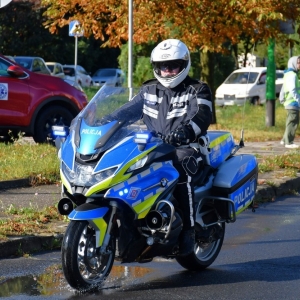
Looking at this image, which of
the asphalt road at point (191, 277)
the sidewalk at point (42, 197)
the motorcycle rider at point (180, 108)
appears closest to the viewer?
the asphalt road at point (191, 277)

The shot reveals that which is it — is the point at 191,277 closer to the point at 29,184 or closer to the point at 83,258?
the point at 83,258

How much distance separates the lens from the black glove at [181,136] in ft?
20.6

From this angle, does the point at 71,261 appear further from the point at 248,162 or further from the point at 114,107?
the point at 248,162

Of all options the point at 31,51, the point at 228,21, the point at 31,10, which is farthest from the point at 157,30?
the point at 31,51

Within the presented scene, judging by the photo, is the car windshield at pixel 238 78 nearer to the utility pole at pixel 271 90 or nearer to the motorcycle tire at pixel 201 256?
the utility pole at pixel 271 90

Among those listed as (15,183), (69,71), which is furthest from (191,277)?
(69,71)

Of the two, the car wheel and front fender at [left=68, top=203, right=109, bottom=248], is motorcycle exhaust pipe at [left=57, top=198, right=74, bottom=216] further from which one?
the car wheel

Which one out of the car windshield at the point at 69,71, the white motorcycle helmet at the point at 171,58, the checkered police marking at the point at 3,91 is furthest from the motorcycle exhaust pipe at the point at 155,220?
the car windshield at the point at 69,71

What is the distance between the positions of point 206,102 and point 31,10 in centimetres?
4346

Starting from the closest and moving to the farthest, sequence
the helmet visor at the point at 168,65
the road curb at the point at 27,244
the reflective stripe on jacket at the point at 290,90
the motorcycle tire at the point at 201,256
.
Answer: the helmet visor at the point at 168,65 < the motorcycle tire at the point at 201,256 < the road curb at the point at 27,244 < the reflective stripe on jacket at the point at 290,90

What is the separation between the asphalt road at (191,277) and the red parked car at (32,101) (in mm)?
6321

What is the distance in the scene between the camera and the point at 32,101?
46.7ft

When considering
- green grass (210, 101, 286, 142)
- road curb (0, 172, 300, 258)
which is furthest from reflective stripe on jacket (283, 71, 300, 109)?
road curb (0, 172, 300, 258)

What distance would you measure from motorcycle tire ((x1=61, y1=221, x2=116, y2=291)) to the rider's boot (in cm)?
60
